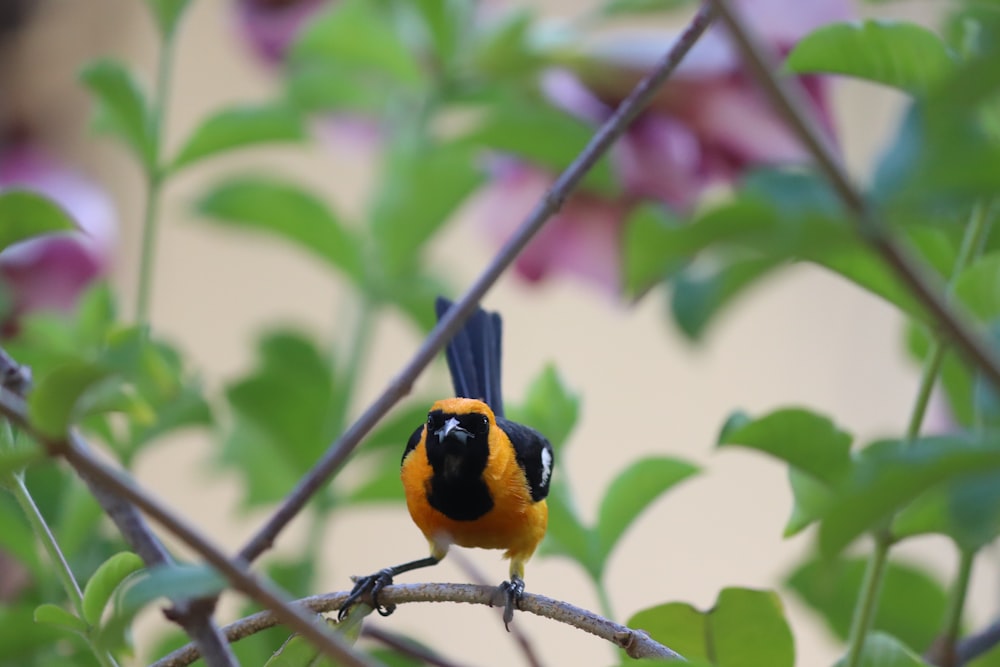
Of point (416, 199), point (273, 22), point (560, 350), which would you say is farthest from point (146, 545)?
point (560, 350)

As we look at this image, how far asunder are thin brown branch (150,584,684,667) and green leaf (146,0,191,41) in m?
0.25

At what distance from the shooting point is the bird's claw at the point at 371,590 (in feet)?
0.94

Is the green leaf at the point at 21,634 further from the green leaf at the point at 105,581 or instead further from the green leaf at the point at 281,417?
the green leaf at the point at 281,417

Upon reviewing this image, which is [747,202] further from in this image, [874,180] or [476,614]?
[476,614]

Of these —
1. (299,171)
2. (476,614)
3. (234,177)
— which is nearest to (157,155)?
(234,177)

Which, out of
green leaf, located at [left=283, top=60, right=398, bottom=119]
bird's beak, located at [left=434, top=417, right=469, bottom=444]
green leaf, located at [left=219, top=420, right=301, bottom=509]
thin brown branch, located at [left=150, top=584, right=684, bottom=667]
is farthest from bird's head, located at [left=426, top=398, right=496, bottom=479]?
green leaf, located at [left=283, top=60, right=398, bottom=119]

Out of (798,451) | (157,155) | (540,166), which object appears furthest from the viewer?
(540,166)

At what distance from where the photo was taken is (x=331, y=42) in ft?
2.03

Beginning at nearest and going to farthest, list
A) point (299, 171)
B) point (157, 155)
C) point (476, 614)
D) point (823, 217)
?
1. point (823, 217)
2. point (157, 155)
3. point (476, 614)
4. point (299, 171)

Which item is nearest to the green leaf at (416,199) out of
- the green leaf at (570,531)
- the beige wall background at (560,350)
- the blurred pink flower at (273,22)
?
the blurred pink flower at (273,22)

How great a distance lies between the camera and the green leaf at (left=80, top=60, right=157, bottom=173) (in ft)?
1.40

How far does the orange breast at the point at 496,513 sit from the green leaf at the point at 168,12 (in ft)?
0.61

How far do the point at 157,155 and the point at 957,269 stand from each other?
31 cm

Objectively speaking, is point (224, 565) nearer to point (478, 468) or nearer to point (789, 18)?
point (478, 468)
